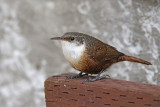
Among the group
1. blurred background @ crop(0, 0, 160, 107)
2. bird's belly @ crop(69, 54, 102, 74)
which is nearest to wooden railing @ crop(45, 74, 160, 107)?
bird's belly @ crop(69, 54, 102, 74)

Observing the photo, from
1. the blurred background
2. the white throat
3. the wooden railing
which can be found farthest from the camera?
the blurred background

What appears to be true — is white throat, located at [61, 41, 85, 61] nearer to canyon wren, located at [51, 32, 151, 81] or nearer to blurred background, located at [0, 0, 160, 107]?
canyon wren, located at [51, 32, 151, 81]

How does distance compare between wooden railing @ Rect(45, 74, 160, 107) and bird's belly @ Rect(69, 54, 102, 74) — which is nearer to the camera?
wooden railing @ Rect(45, 74, 160, 107)

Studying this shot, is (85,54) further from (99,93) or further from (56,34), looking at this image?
(56,34)

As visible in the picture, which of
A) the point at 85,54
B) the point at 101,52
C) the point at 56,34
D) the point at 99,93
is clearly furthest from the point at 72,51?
the point at 56,34

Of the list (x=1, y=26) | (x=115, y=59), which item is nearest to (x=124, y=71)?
(x=115, y=59)
